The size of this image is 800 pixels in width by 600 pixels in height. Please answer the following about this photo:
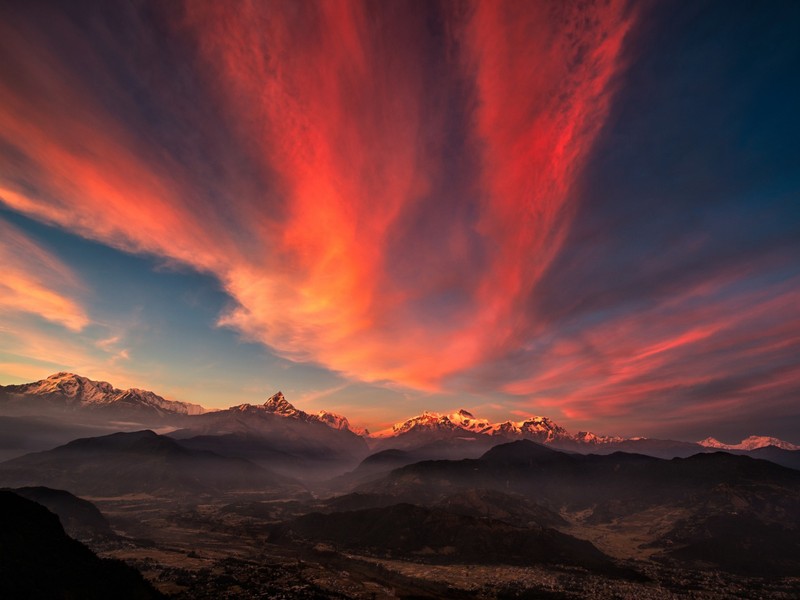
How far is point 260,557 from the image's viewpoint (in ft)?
649

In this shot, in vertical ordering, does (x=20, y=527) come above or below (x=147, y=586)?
above

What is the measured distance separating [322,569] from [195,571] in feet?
176

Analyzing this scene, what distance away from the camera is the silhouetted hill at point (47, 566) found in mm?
82125

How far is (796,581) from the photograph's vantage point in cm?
19225

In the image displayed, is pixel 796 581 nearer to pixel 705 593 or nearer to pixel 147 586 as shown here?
pixel 705 593

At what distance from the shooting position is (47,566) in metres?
89.9

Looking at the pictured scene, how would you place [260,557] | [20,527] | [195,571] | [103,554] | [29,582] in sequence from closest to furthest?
[29,582] < [20,527] < [195,571] < [103,554] < [260,557]

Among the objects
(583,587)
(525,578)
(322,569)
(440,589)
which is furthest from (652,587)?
(322,569)

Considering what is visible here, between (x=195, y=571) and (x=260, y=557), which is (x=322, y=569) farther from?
(x=195, y=571)

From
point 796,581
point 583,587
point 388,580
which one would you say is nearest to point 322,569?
point 388,580

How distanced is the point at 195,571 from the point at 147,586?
61.9m

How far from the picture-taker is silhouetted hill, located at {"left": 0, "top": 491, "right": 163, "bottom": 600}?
A: 82125mm

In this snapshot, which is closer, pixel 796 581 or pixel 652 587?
pixel 652 587

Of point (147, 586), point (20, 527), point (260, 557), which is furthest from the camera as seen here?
point (260, 557)
